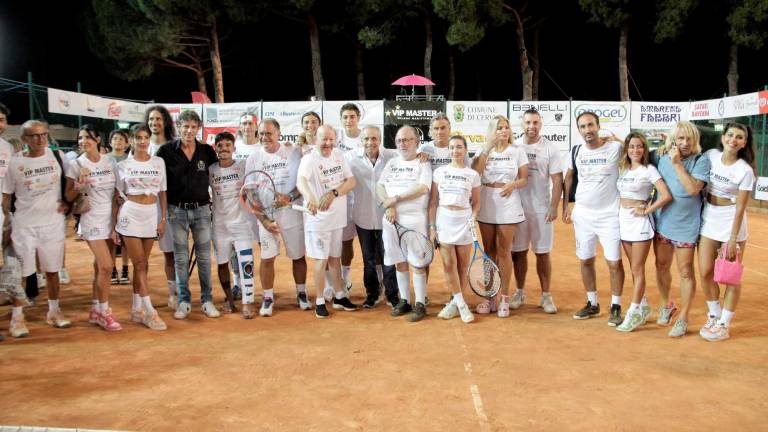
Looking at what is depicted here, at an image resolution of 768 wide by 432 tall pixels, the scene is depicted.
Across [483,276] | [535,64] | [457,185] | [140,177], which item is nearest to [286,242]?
[140,177]

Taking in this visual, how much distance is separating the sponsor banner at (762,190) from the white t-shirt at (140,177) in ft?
49.5

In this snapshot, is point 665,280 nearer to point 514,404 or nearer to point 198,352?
point 514,404

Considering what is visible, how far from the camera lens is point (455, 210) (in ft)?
19.8

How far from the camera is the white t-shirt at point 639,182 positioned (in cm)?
564

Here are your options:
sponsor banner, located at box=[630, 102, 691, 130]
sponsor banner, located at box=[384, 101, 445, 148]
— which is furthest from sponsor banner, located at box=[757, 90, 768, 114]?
sponsor banner, located at box=[384, 101, 445, 148]

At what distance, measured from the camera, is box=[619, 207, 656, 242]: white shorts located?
5.69m

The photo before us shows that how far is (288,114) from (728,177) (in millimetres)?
13972

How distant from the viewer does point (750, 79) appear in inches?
1219

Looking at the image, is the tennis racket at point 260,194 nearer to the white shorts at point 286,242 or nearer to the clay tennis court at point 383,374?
the white shorts at point 286,242

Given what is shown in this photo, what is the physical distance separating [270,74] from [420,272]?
3338 centimetres

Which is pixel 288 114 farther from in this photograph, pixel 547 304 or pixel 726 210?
pixel 726 210

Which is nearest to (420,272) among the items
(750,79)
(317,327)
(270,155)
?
(317,327)

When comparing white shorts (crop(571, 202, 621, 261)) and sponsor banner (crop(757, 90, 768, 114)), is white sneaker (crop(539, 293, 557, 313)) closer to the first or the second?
white shorts (crop(571, 202, 621, 261))

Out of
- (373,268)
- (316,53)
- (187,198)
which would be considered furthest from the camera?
(316,53)
